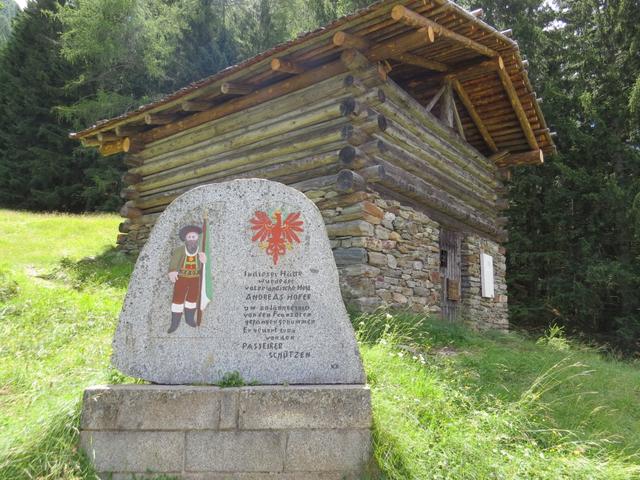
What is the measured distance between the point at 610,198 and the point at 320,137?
9.95m

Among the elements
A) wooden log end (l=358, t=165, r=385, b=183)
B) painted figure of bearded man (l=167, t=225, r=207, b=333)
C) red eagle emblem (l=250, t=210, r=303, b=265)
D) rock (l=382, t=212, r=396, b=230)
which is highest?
wooden log end (l=358, t=165, r=385, b=183)

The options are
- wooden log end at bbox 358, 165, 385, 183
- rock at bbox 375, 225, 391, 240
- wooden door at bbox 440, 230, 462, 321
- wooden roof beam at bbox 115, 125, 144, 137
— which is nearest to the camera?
wooden log end at bbox 358, 165, 385, 183

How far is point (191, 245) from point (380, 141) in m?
4.42

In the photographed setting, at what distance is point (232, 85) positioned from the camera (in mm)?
8188

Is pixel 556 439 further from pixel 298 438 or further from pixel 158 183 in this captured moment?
pixel 158 183

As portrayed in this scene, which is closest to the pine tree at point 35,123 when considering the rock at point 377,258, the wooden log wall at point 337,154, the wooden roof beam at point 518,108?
the wooden log wall at point 337,154

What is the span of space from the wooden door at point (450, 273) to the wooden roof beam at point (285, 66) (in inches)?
163

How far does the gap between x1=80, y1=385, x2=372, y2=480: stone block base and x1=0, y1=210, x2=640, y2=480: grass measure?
0.17 meters

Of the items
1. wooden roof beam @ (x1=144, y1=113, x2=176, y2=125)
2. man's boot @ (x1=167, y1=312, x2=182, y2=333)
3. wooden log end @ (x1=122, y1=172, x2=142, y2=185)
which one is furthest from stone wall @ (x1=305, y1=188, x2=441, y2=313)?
wooden log end @ (x1=122, y1=172, x2=142, y2=185)

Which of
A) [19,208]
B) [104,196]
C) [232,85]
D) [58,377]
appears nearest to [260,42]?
[104,196]

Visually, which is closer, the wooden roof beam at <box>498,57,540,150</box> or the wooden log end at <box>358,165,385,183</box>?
the wooden log end at <box>358,165,385,183</box>

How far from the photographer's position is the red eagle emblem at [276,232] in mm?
3514

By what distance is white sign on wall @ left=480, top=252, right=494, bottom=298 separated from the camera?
10461mm

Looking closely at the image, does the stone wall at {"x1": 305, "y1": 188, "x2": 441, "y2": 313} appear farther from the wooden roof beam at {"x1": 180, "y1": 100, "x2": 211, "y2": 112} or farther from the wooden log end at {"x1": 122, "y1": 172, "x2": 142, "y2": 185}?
the wooden log end at {"x1": 122, "y1": 172, "x2": 142, "y2": 185}
